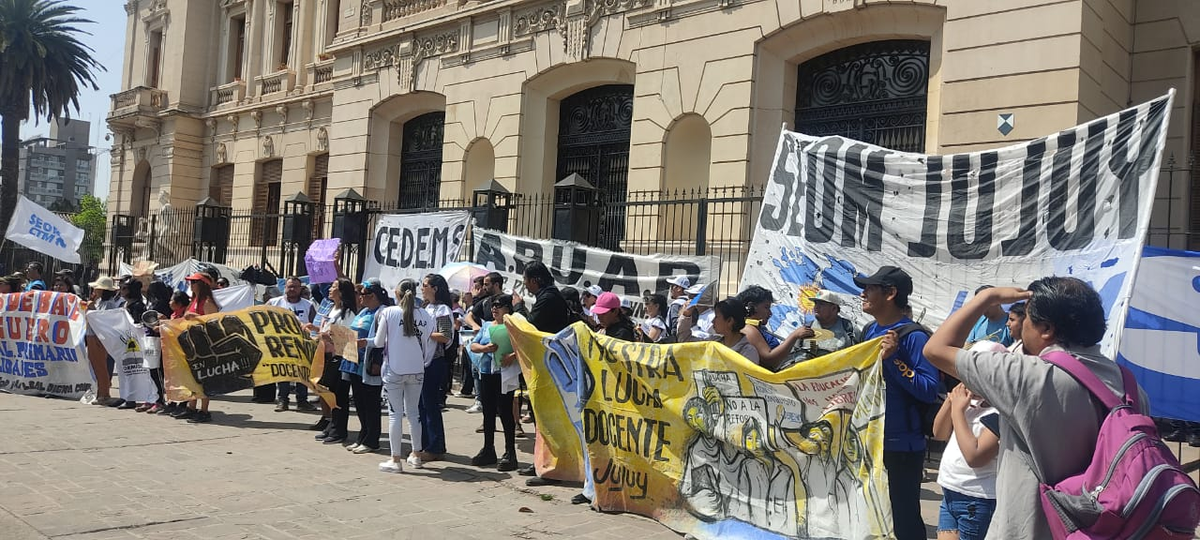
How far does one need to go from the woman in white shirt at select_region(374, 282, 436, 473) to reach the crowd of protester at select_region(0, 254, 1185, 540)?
0.01 meters

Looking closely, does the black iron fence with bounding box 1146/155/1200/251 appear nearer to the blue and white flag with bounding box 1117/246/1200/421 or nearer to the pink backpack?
the blue and white flag with bounding box 1117/246/1200/421

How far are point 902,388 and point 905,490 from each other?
0.56 meters

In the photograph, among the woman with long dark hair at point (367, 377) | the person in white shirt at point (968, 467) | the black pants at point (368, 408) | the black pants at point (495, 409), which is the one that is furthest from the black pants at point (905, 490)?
the black pants at point (368, 408)

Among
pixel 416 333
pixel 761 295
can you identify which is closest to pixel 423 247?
pixel 416 333

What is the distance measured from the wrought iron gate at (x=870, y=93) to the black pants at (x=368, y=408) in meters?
8.96

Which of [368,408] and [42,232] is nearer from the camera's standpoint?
[368,408]

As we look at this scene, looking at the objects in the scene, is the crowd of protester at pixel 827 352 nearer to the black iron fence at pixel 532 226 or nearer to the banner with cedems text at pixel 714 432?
the banner with cedems text at pixel 714 432

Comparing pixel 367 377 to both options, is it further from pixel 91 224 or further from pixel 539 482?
pixel 91 224

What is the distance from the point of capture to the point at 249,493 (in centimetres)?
712

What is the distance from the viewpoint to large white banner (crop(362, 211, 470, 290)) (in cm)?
1505

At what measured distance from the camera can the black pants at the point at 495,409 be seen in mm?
8484

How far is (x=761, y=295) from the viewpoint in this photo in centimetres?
740

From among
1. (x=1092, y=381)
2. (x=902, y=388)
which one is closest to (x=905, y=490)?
(x=902, y=388)

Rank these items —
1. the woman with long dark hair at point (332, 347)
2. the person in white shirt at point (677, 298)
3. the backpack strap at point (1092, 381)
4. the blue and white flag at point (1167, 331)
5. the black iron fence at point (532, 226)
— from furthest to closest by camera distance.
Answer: the black iron fence at point (532, 226) → the person in white shirt at point (677, 298) → the woman with long dark hair at point (332, 347) → the blue and white flag at point (1167, 331) → the backpack strap at point (1092, 381)
